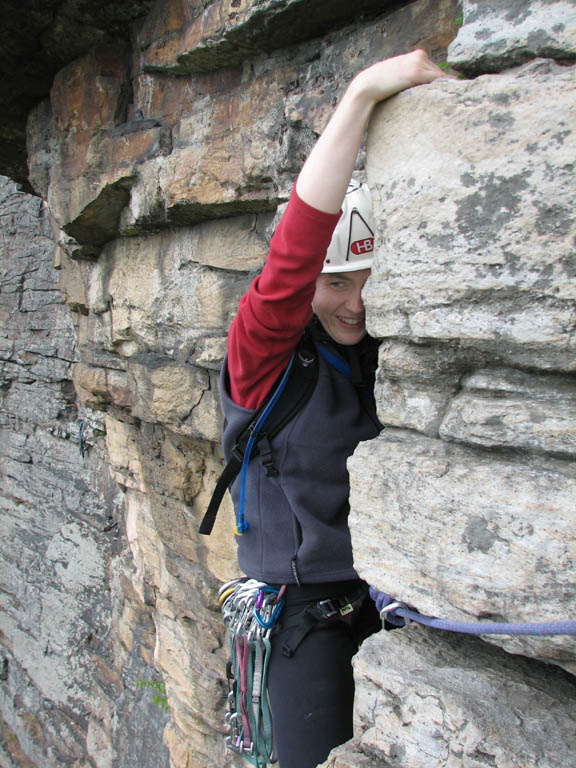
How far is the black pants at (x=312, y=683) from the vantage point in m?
1.67

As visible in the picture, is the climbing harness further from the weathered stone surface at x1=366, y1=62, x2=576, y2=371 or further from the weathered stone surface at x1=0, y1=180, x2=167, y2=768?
the weathered stone surface at x1=0, y1=180, x2=167, y2=768

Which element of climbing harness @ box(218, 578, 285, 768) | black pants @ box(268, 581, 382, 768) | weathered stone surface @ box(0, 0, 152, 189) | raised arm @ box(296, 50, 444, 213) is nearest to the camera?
raised arm @ box(296, 50, 444, 213)

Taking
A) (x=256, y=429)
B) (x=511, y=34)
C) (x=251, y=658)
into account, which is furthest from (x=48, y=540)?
(x=511, y=34)

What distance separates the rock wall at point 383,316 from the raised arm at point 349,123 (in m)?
0.04

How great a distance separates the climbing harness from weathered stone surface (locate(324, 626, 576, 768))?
53cm

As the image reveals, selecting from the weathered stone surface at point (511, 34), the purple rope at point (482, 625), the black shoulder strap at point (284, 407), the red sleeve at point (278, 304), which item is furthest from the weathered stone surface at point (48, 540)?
the weathered stone surface at point (511, 34)

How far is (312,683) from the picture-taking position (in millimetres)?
1702

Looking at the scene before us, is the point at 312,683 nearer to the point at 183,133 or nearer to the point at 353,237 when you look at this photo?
the point at 353,237

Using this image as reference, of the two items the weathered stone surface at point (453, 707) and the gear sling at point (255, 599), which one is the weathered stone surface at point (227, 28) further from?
the weathered stone surface at point (453, 707)

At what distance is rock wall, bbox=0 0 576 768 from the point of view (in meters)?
1.04

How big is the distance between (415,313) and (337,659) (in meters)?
1.13

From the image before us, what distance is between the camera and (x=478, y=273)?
1084 mm

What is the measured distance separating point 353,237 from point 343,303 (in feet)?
0.59

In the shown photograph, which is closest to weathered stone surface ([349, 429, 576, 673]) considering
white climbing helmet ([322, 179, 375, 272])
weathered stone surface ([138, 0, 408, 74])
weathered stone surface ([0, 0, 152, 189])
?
white climbing helmet ([322, 179, 375, 272])
